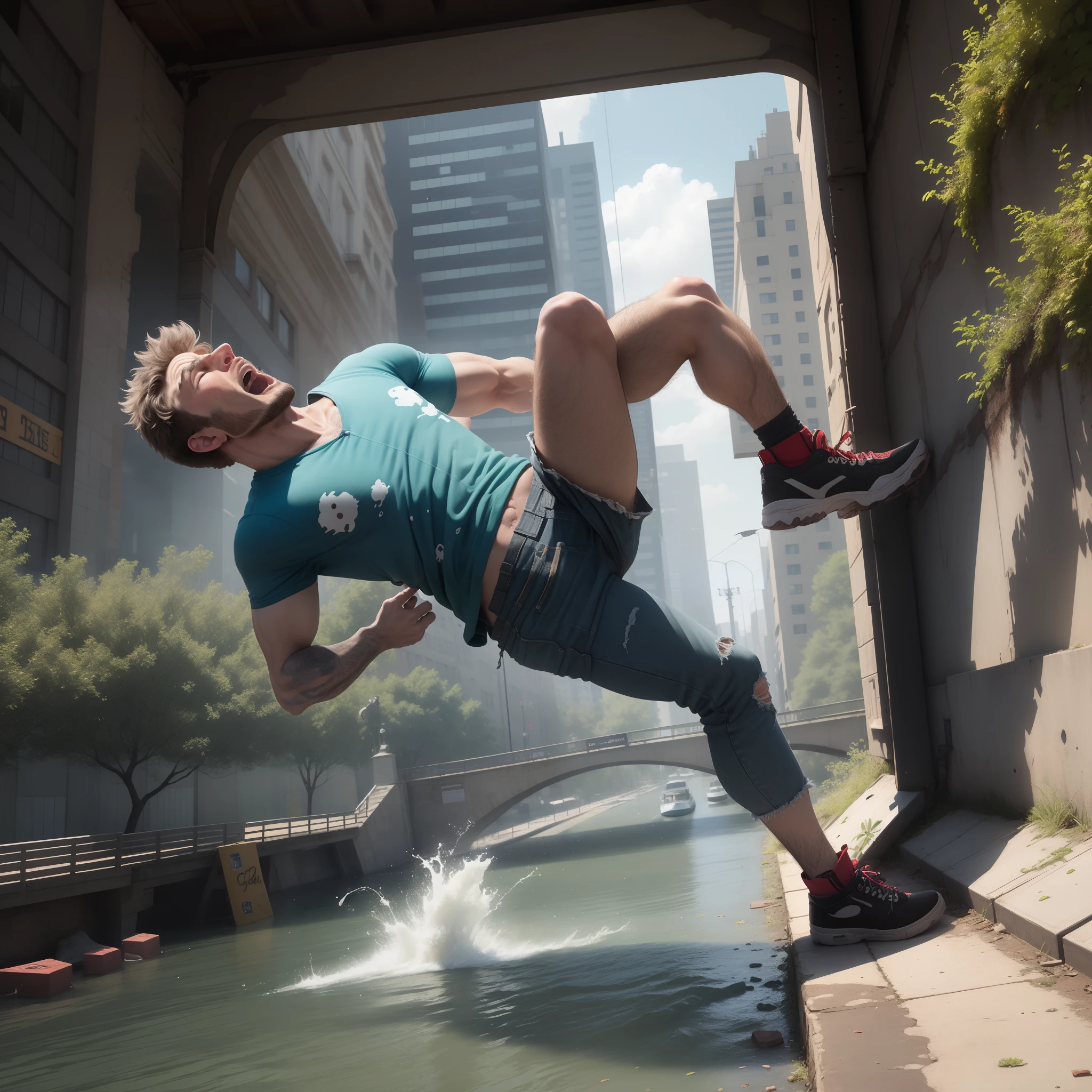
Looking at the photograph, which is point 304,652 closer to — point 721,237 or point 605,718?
point 605,718

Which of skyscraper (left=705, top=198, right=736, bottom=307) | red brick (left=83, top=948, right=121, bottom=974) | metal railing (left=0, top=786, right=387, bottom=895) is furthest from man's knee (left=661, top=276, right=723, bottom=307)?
skyscraper (left=705, top=198, right=736, bottom=307)

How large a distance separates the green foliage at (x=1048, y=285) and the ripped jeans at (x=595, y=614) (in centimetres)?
121

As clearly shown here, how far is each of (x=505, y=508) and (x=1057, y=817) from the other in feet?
6.00

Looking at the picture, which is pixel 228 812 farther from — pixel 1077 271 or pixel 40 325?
pixel 1077 271

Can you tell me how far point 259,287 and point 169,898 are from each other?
20261 mm

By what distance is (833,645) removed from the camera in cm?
6012

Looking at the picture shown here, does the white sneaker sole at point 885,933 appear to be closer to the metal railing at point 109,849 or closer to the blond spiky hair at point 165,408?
the blond spiky hair at point 165,408

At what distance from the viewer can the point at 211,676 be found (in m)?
21.6

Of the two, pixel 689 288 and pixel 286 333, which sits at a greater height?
pixel 286 333

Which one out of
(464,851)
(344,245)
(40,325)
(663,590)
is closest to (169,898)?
(40,325)

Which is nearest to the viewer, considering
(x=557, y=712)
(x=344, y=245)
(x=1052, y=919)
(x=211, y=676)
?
(x=1052, y=919)

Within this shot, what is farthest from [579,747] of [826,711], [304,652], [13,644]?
[304,652]

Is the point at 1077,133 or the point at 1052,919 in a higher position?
the point at 1077,133

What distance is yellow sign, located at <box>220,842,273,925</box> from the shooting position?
1811 centimetres
